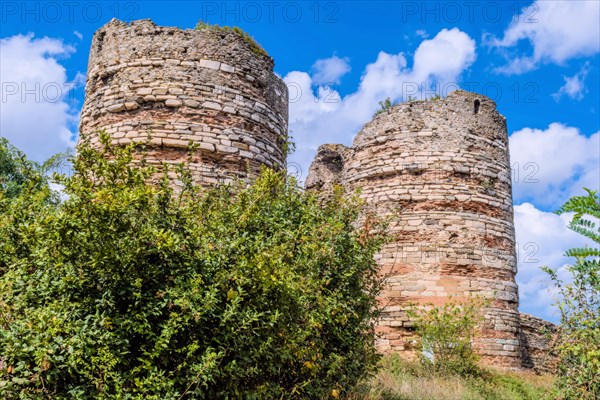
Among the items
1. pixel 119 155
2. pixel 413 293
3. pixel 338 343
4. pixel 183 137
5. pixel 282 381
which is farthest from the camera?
pixel 413 293

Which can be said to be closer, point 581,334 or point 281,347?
point 281,347

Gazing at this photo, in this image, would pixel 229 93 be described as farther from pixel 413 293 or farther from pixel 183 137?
pixel 413 293

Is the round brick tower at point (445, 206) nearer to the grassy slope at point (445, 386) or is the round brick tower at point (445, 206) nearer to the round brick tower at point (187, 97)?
the grassy slope at point (445, 386)

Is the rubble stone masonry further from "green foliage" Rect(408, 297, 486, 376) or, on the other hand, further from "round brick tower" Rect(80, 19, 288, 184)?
"green foliage" Rect(408, 297, 486, 376)

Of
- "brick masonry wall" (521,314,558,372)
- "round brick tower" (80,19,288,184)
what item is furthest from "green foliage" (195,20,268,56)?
"brick masonry wall" (521,314,558,372)

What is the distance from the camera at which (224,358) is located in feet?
16.5

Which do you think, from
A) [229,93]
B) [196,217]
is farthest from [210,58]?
[196,217]

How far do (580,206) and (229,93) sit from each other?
21.7ft

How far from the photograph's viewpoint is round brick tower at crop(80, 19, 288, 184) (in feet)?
30.1

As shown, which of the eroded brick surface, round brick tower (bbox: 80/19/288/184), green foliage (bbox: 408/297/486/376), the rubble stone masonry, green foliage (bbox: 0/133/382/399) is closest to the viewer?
green foliage (bbox: 0/133/382/399)

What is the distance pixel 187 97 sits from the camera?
929 cm

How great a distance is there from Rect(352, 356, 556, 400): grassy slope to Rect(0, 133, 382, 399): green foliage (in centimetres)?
279

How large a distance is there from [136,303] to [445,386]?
7320 mm

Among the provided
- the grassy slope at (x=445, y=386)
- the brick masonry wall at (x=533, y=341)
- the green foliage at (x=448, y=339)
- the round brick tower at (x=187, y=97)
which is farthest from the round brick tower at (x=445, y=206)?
the round brick tower at (x=187, y=97)
